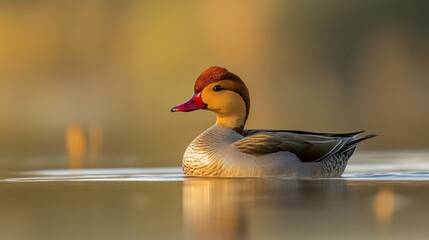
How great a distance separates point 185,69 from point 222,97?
34.0m

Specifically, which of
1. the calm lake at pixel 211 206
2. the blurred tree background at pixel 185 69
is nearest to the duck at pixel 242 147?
the calm lake at pixel 211 206

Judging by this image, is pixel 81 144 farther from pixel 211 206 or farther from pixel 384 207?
pixel 384 207

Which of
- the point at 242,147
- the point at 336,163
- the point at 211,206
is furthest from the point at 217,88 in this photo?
the point at 211,206

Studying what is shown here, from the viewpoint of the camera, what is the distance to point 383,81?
4678cm

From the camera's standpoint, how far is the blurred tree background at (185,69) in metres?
27.7

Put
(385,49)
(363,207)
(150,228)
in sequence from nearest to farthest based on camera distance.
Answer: (150,228)
(363,207)
(385,49)

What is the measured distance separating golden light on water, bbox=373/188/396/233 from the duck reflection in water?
0.32 meters

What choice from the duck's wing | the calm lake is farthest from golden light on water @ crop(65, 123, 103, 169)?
the calm lake

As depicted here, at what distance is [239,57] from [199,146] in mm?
36194

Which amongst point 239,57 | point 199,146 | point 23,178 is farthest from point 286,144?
point 239,57

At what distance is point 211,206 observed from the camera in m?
11.4

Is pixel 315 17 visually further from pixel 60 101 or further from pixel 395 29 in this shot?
pixel 60 101

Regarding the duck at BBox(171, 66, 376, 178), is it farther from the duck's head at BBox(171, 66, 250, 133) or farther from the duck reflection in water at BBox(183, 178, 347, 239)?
the duck reflection in water at BBox(183, 178, 347, 239)

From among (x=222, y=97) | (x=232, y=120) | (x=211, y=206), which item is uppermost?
(x=222, y=97)
